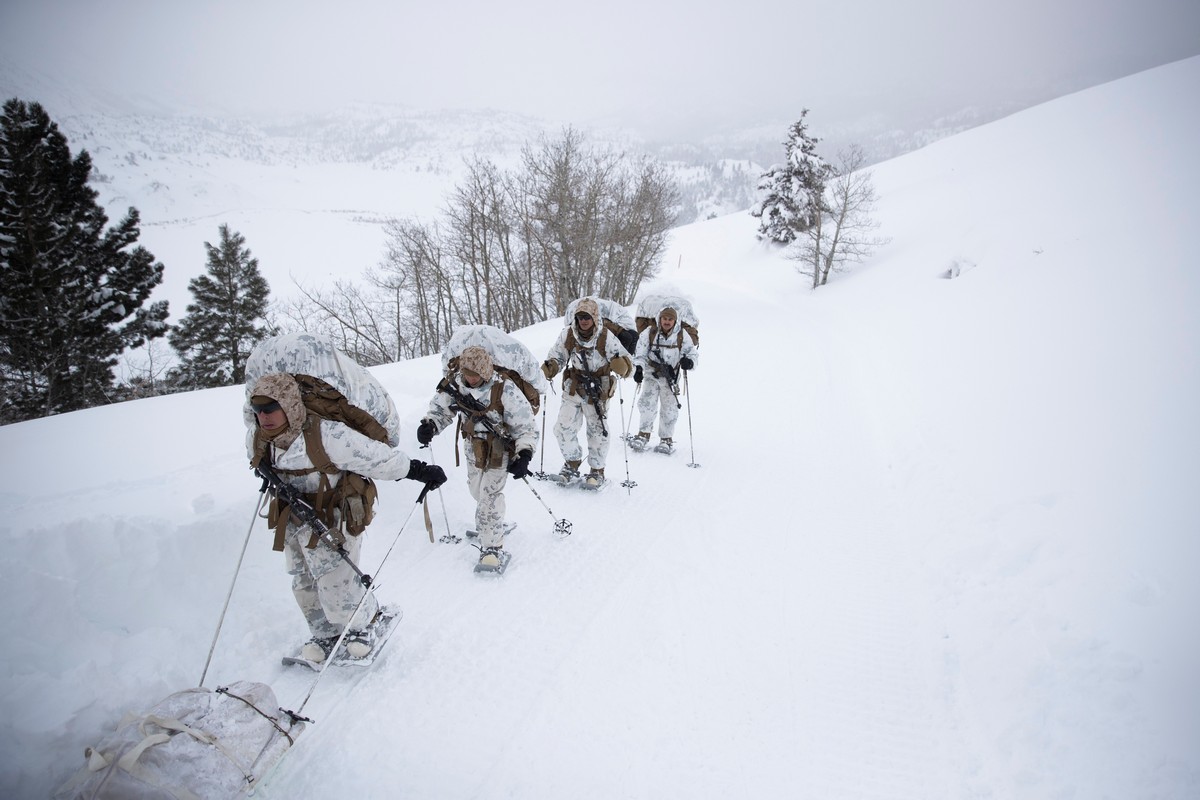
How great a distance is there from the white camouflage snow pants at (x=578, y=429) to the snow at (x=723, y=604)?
51cm

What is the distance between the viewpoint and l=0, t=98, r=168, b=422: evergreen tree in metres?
13.0

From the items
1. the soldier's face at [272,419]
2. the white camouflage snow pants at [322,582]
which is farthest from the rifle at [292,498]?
the soldier's face at [272,419]

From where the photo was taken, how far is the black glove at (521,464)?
392cm

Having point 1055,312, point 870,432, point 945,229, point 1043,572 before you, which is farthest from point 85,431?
point 945,229

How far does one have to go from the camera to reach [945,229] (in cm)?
2161

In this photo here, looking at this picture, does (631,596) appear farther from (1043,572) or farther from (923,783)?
(1043,572)

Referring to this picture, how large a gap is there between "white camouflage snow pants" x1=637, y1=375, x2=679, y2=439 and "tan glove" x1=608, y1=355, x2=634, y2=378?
4.34ft

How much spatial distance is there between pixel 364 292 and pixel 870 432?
36.7 metres

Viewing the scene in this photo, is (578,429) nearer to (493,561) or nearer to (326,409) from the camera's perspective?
(493,561)

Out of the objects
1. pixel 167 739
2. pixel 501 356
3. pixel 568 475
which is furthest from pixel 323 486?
pixel 568 475

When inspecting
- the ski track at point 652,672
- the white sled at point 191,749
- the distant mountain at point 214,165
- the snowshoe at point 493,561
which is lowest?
the ski track at point 652,672

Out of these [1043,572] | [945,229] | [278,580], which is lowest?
[1043,572]

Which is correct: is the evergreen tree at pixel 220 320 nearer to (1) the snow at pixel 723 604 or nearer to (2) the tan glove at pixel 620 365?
(1) the snow at pixel 723 604

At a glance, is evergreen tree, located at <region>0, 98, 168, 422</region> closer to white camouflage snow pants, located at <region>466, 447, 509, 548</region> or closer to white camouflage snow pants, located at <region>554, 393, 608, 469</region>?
white camouflage snow pants, located at <region>554, 393, 608, 469</region>
